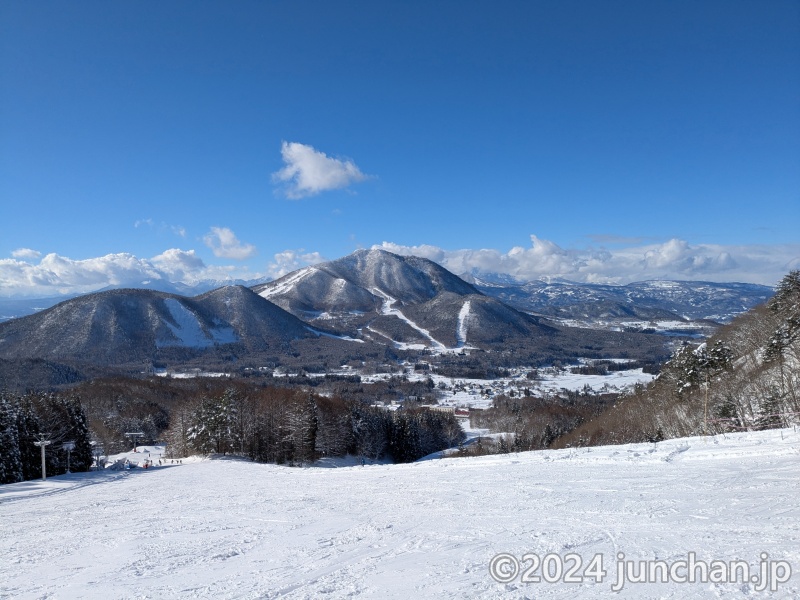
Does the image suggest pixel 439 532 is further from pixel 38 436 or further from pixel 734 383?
pixel 38 436

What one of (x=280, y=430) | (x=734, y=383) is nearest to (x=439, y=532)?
(x=734, y=383)

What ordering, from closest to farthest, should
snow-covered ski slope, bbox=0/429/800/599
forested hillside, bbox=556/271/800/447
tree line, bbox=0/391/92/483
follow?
snow-covered ski slope, bbox=0/429/800/599, forested hillside, bbox=556/271/800/447, tree line, bbox=0/391/92/483

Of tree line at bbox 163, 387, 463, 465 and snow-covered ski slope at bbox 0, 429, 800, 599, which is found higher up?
snow-covered ski slope at bbox 0, 429, 800, 599

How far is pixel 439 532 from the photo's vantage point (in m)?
8.78

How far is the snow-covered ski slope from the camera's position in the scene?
6.36 meters

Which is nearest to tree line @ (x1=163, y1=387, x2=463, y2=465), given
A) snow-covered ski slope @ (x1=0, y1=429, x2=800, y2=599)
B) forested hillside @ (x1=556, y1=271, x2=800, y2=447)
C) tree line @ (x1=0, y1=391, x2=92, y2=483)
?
tree line @ (x1=0, y1=391, x2=92, y2=483)

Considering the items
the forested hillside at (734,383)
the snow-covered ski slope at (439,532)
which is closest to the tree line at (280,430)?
the snow-covered ski slope at (439,532)

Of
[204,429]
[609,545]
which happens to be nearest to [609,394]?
Answer: [204,429]

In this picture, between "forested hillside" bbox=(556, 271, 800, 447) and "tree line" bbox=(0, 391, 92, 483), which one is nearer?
"forested hillside" bbox=(556, 271, 800, 447)

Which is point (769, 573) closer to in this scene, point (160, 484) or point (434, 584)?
point (434, 584)

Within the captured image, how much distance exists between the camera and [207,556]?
8.35 metres

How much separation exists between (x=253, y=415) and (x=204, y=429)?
589cm

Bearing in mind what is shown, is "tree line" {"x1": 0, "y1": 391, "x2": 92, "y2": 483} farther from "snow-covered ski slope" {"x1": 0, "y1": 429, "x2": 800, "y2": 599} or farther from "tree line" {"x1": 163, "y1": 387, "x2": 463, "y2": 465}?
"snow-covered ski slope" {"x1": 0, "y1": 429, "x2": 800, "y2": 599}

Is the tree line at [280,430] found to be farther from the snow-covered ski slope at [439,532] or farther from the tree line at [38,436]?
the snow-covered ski slope at [439,532]
